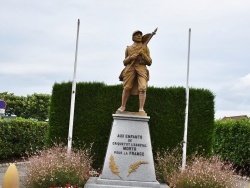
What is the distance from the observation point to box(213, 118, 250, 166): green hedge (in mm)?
16984

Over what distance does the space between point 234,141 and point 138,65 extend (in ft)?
28.0

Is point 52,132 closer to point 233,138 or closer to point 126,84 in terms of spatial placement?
point 126,84

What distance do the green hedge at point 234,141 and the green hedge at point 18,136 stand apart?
7632 mm

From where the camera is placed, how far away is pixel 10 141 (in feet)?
60.0

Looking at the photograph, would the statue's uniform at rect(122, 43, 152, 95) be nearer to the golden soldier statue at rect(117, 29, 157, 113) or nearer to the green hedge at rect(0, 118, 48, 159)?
the golden soldier statue at rect(117, 29, 157, 113)

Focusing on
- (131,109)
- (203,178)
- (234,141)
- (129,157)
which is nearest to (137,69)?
(129,157)

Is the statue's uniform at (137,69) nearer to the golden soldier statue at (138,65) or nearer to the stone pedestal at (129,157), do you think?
the golden soldier statue at (138,65)

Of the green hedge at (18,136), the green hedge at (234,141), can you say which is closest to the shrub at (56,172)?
the green hedge at (18,136)

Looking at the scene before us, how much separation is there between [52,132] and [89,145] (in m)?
1.17

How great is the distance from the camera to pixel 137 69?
10492 millimetres

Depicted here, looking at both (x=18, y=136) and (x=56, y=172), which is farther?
(x=18, y=136)

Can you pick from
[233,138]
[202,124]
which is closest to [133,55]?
[202,124]

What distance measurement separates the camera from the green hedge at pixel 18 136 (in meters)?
17.9

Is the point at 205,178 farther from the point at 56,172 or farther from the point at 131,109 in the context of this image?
the point at 131,109
